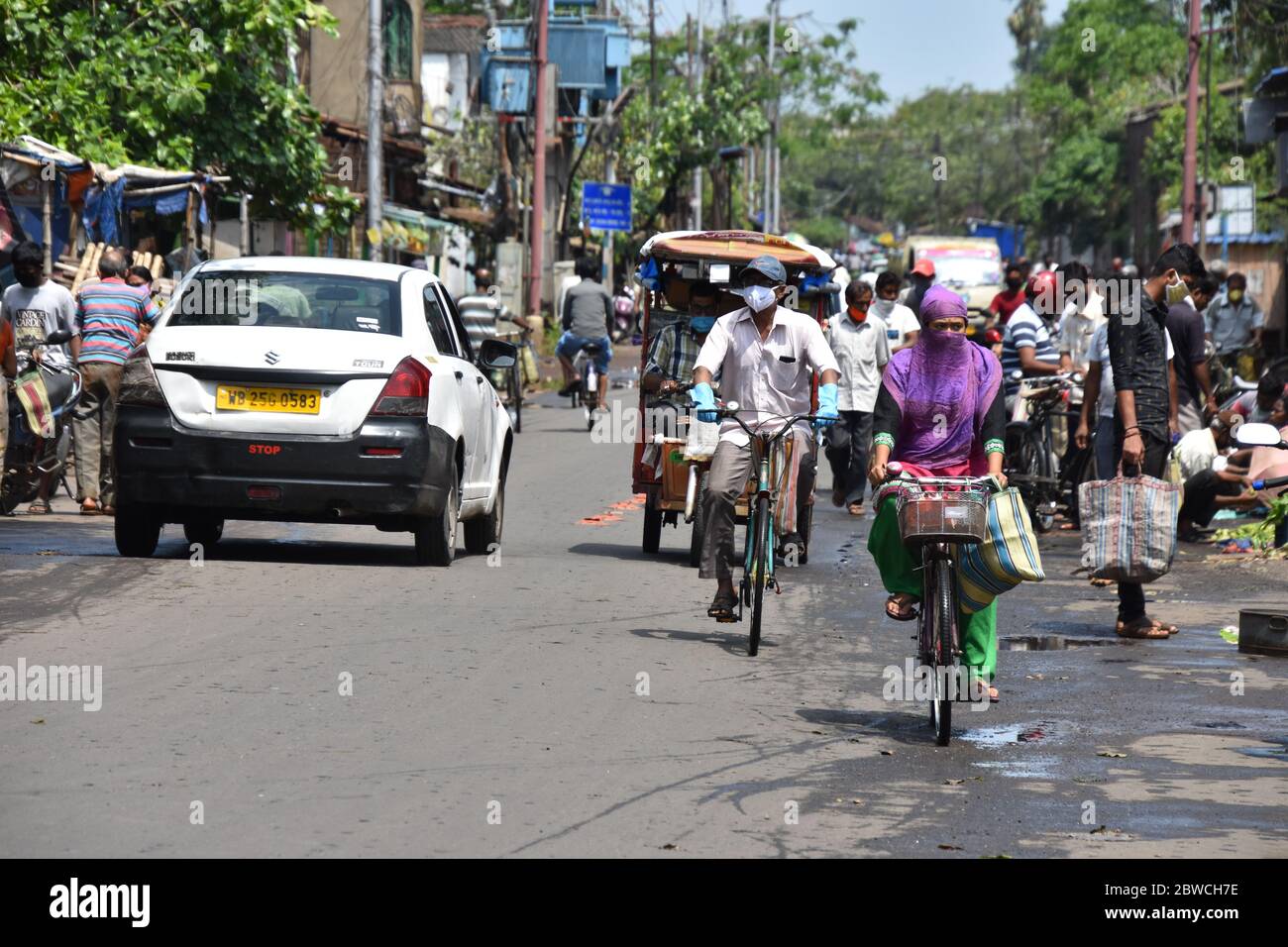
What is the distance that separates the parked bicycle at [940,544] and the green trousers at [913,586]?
0.21 meters

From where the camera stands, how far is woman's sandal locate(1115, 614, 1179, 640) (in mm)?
10719

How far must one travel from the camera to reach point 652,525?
547 inches

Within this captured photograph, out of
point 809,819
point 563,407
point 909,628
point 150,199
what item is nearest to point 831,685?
point 909,628

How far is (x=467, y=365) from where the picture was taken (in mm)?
12867

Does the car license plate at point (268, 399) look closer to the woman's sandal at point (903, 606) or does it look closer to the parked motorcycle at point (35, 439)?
the parked motorcycle at point (35, 439)

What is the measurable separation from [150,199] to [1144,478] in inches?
509

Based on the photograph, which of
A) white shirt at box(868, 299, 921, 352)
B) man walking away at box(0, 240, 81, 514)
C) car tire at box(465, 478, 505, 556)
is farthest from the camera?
white shirt at box(868, 299, 921, 352)

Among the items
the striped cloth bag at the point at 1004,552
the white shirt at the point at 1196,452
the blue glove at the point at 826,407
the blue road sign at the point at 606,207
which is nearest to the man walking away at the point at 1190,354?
the white shirt at the point at 1196,452

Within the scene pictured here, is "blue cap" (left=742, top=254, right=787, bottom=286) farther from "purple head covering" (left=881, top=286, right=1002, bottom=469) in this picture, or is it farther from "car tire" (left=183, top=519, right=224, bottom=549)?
"car tire" (left=183, top=519, right=224, bottom=549)

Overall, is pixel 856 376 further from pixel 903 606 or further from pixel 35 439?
pixel 903 606

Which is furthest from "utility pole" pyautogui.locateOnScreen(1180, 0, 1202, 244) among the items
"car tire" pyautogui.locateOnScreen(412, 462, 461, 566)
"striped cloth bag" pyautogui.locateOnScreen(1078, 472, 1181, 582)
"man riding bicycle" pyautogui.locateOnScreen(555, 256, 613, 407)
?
"striped cloth bag" pyautogui.locateOnScreen(1078, 472, 1181, 582)

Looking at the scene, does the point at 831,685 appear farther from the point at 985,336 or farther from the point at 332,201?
the point at 332,201

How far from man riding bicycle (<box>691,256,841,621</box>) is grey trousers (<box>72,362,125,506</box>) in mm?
6218

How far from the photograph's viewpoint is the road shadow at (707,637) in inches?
394
